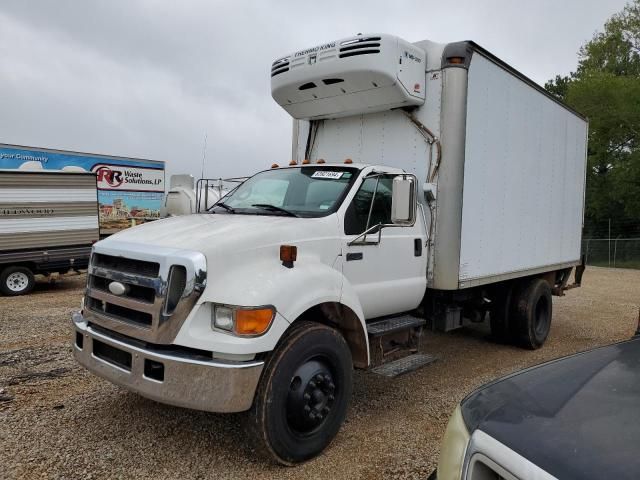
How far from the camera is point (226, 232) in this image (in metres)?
3.38

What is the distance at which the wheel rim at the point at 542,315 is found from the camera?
6.98 m

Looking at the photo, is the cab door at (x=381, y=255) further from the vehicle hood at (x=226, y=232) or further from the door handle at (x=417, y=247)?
the vehicle hood at (x=226, y=232)

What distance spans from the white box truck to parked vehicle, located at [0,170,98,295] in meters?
8.12

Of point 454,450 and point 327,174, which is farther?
point 327,174

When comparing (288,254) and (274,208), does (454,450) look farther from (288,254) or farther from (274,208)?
(274,208)

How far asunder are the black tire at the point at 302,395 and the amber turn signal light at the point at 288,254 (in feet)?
1.49

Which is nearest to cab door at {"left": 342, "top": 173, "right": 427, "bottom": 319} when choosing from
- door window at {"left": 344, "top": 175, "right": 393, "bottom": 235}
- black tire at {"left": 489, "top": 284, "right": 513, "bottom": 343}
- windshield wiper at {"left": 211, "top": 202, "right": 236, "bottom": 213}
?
door window at {"left": 344, "top": 175, "right": 393, "bottom": 235}

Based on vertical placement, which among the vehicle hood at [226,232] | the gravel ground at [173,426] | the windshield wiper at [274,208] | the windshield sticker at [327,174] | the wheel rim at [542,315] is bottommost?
the gravel ground at [173,426]

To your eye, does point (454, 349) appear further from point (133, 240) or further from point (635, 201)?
point (635, 201)

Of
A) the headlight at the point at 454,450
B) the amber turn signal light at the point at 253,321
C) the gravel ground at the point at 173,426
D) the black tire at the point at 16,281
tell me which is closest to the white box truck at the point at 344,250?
the amber turn signal light at the point at 253,321

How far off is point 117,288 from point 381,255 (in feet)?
7.29

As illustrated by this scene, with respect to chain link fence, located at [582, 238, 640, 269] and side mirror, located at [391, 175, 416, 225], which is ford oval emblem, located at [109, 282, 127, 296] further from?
chain link fence, located at [582, 238, 640, 269]

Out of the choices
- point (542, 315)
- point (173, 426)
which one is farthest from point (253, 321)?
point (542, 315)

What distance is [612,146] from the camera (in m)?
31.9
